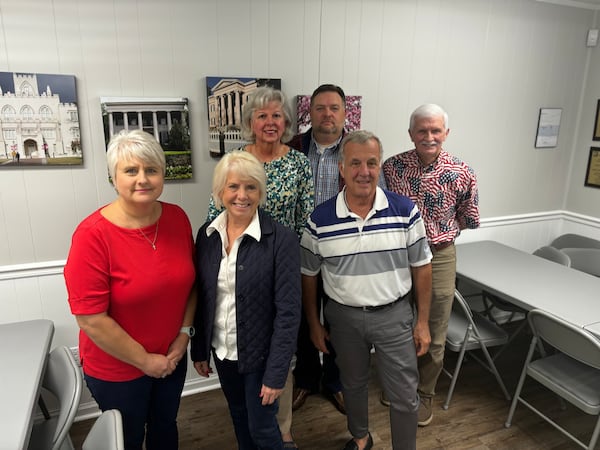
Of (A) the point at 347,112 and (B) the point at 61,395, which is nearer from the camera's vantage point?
(B) the point at 61,395

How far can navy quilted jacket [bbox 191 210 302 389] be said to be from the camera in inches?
60.7

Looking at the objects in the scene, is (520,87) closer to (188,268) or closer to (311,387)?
(311,387)

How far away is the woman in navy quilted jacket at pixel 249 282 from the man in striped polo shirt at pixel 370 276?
0.30 metres

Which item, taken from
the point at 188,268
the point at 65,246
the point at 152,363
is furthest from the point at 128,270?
the point at 65,246

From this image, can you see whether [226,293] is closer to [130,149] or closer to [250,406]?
[250,406]

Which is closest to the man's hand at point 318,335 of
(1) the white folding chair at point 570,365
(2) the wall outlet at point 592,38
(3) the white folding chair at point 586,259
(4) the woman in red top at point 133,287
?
(4) the woman in red top at point 133,287

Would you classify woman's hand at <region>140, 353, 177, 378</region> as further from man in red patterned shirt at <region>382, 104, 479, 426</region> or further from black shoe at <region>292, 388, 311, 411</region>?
man in red patterned shirt at <region>382, 104, 479, 426</region>

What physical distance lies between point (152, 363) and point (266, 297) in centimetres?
49

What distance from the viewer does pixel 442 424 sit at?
2500mm

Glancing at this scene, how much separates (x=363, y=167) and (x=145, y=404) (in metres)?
1.31

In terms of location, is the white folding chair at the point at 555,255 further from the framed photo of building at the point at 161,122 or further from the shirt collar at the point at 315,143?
the framed photo of building at the point at 161,122

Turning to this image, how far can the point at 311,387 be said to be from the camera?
2.69 m

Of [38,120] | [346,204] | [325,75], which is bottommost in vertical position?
[346,204]

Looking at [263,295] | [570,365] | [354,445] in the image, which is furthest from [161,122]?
[570,365]
